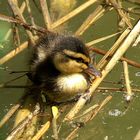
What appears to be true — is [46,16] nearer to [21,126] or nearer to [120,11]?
[120,11]

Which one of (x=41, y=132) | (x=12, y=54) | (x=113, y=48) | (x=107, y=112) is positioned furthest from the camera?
(x=107, y=112)

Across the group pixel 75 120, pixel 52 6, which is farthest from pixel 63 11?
pixel 75 120

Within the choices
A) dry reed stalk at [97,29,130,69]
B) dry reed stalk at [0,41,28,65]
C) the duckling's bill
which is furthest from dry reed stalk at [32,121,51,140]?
dry reed stalk at [0,41,28,65]

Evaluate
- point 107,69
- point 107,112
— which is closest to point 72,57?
point 107,69

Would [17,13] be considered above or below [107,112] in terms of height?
above

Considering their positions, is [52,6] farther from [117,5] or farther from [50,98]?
[50,98]

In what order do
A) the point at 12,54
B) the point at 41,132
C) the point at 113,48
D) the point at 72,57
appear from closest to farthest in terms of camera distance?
the point at 41,132
the point at 72,57
the point at 113,48
the point at 12,54

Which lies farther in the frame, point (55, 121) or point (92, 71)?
point (92, 71)

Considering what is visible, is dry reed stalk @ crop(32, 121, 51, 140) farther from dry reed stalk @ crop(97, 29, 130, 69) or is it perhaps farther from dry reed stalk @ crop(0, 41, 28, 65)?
dry reed stalk @ crop(0, 41, 28, 65)
